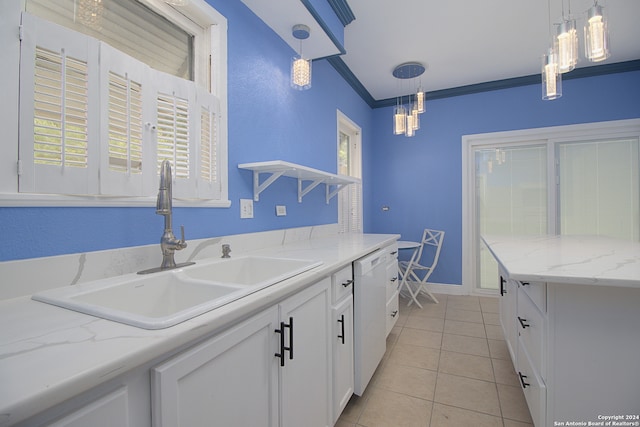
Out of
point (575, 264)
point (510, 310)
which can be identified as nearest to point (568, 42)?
point (575, 264)

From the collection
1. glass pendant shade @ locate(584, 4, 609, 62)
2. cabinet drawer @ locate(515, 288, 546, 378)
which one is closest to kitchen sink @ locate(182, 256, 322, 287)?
cabinet drawer @ locate(515, 288, 546, 378)

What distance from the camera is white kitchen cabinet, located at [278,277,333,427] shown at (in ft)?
3.42

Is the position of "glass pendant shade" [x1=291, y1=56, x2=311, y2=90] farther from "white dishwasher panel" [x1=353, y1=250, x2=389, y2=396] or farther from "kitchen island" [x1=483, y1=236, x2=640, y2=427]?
"kitchen island" [x1=483, y1=236, x2=640, y2=427]

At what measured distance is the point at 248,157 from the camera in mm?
1812

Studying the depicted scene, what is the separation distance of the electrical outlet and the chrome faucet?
0.59 meters

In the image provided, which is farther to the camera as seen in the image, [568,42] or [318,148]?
[318,148]

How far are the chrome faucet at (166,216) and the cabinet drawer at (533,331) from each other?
1.54 m

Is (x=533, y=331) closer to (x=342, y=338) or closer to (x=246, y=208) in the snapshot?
(x=342, y=338)

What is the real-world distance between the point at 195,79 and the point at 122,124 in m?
0.57

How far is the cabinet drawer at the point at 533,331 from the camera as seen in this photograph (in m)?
1.24

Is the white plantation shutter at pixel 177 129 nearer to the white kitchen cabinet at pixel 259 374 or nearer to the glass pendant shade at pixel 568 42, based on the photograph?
the white kitchen cabinet at pixel 259 374

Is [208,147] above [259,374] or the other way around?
above

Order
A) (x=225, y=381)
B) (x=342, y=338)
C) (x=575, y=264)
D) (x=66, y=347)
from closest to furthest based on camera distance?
(x=66, y=347)
(x=225, y=381)
(x=575, y=264)
(x=342, y=338)

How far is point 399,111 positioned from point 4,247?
2859 millimetres
